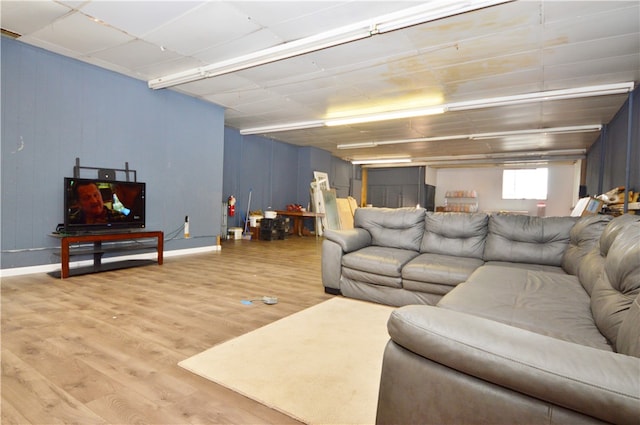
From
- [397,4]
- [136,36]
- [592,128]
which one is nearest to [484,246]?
[397,4]

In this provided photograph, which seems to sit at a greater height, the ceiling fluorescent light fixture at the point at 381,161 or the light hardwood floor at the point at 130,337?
the ceiling fluorescent light fixture at the point at 381,161

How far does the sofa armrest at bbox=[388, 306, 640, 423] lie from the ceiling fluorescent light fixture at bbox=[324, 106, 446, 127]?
574cm

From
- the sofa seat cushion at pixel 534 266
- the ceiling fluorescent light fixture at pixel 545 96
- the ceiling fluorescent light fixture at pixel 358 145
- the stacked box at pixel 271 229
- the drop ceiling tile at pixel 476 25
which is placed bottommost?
the stacked box at pixel 271 229

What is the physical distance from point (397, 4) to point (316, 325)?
3046 millimetres

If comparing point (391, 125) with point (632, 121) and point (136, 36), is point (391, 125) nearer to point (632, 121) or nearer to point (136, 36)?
point (632, 121)

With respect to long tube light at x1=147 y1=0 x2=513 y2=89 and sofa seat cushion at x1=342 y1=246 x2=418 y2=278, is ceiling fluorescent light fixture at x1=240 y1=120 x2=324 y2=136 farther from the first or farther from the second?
sofa seat cushion at x1=342 y1=246 x2=418 y2=278

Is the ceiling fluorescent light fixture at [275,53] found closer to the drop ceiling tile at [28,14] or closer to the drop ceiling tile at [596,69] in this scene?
the drop ceiling tile at [28,14]

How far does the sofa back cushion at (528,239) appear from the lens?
307cm

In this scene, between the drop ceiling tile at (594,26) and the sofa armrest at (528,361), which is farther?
the drop ceiling tile at (594,26)

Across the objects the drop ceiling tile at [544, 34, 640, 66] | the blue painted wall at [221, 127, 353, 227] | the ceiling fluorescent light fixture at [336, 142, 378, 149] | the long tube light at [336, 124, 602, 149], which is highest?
the drop ceiling tile at [544, 34, 640, 66]

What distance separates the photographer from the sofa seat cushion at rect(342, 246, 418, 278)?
319 centimetres

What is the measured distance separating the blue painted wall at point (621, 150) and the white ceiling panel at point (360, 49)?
0.30m

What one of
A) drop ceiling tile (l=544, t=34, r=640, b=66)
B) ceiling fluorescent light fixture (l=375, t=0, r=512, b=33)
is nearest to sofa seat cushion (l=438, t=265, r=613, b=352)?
ceiling fluorescent light fixture (l=375, t=0, r=512, b=33)

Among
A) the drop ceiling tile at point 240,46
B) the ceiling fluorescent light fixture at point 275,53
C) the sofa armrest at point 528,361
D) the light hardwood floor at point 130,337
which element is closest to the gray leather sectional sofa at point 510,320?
the sofa armrest at point 528,361
